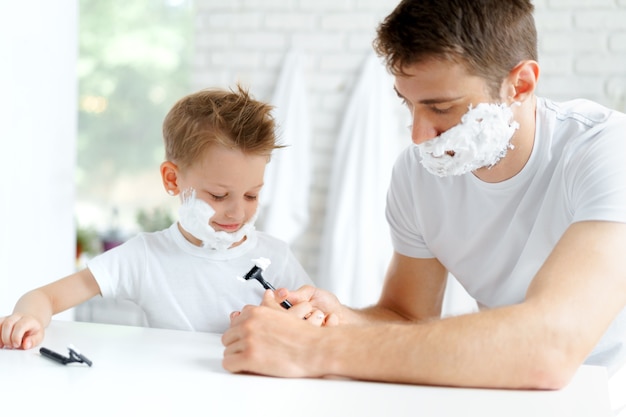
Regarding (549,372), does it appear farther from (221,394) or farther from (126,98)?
(126,98)

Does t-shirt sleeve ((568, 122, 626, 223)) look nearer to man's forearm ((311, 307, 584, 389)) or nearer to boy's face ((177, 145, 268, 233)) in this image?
man's forearm ((311, 307, 584, 389))

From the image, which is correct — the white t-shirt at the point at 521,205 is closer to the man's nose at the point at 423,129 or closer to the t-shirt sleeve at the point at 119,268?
the man's nose at the point at 423,129

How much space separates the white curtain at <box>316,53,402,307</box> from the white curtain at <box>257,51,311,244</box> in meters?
0.13

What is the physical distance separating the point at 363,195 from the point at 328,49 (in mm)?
588

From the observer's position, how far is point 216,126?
1.43 meters

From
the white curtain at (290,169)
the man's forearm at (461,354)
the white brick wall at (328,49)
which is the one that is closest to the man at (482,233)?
the man's forearm at (461,354)

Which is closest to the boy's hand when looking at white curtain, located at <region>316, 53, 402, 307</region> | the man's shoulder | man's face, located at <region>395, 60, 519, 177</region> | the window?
man's face, located at <region>395, 60, 519, 177</region>

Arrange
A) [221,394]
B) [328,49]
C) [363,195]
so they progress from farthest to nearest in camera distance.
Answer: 1. [328,49]
2. [363,195]
3. [221,394]

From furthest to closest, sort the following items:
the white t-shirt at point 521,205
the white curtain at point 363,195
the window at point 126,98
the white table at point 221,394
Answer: the window at point 126,98, the white curtain at point 363,195, the white t-shirt at point 521,205, the white table at point 221,394

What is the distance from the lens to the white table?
825mm

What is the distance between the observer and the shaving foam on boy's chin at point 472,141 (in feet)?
4.04

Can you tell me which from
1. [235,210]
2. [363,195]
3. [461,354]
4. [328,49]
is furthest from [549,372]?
[328,49]

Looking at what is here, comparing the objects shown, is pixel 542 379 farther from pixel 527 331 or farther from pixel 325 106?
pixel 325 106

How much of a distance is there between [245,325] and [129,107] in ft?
9.22
